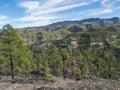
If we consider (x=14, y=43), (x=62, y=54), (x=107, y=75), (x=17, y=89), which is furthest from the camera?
(x=107, y=75)

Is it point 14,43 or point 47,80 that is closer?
point 47,80

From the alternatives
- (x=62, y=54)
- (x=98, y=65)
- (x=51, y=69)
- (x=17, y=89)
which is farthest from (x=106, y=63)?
(x=17, y=89)

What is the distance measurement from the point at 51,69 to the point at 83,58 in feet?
53.5

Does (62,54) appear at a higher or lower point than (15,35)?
lower

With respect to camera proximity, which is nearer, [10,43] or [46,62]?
[10,43]

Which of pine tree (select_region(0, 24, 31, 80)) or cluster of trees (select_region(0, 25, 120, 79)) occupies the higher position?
pine tree (select_region(0, 24, 31, 80))

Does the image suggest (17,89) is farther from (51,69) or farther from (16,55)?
(51,69)

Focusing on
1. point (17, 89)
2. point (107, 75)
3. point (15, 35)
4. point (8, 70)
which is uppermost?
point (15, 35)

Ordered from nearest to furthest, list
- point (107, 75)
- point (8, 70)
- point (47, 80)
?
point (47, 80), point (8, 70), point (107, 75)

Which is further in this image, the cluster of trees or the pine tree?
the cluster of trees

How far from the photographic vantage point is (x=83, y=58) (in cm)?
11700

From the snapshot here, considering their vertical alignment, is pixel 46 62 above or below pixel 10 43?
below

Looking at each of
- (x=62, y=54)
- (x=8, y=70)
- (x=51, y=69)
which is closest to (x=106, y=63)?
(x=51, y=69)

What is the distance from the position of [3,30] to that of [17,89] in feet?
49.7
